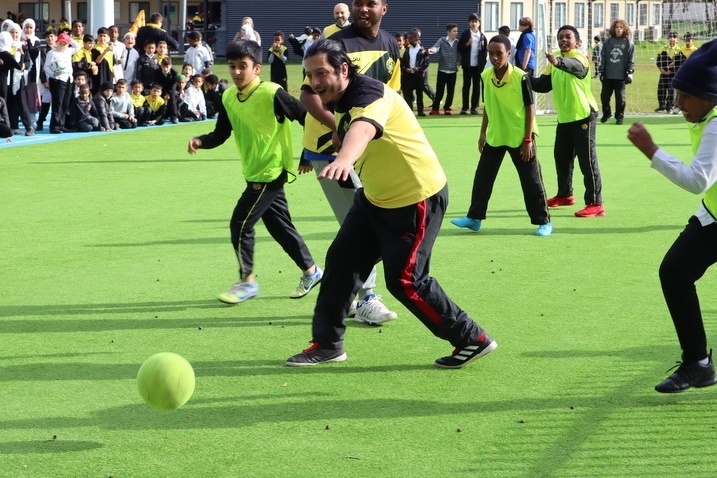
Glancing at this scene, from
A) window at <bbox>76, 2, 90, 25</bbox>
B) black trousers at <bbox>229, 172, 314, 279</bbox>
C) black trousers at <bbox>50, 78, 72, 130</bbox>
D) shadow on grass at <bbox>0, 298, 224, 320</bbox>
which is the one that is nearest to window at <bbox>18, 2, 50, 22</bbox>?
window at <bbox>76, 2, 90, 25</bbox>

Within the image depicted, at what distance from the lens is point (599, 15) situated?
154 feet

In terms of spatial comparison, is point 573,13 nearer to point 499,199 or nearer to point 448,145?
point 448,145

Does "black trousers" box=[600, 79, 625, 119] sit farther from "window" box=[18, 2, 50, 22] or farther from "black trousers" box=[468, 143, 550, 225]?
"window" box=[18, 2, 50, 22]

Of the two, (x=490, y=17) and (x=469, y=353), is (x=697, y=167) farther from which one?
(x=490, y=17)

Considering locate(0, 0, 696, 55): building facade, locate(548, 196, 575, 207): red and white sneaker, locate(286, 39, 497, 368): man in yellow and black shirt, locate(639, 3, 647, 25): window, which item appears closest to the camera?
locate(286, 39, 497, 368): man in yellow and black shirt

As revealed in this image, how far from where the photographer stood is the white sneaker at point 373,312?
684cm

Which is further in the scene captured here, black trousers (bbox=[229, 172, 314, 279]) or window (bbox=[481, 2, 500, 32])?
window (bbox=[481, 2, 500, 32])

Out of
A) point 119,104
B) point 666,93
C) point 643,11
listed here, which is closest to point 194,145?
point 119,104

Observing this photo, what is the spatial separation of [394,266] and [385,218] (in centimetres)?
26

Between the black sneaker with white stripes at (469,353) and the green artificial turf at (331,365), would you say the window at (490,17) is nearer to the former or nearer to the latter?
the green artificial turf at (331,365)

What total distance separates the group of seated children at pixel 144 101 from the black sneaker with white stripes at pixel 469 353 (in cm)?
1438

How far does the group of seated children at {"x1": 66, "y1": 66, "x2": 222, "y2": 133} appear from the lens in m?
21.5

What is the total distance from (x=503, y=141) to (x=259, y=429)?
Answer: 225 inches

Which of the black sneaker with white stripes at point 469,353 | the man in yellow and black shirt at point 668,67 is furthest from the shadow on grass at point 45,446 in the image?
the man in yellow and black shirt at point 668,67
